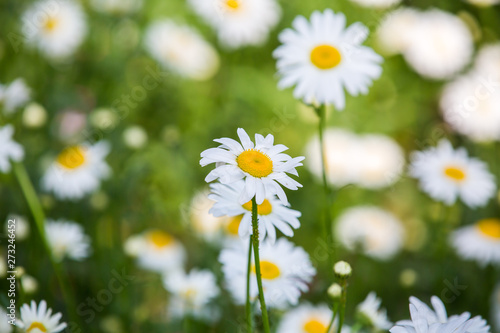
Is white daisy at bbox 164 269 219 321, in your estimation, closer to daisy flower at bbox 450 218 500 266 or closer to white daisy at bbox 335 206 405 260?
white daisy at bbox 335 206 405 260

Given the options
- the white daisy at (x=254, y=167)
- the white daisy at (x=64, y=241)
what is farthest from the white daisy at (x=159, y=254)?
the white daisy at (x=254, y=167)

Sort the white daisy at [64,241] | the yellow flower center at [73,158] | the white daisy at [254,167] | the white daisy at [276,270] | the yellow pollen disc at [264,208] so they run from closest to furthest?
the white daisy at [254,167], the yellow pollen disc at [264,208], the white daisy at [276,270], the white daisy at [64,241], the yellow flower center at [73,158]

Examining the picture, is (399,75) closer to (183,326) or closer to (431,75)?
(431,75)

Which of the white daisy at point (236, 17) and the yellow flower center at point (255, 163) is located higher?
the white daisy at point (236, 17)

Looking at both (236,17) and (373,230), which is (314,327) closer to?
(373,230)

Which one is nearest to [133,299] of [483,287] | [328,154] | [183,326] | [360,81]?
[183,326]

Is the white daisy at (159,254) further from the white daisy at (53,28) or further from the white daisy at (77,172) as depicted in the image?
the white daisy at (53,28)
